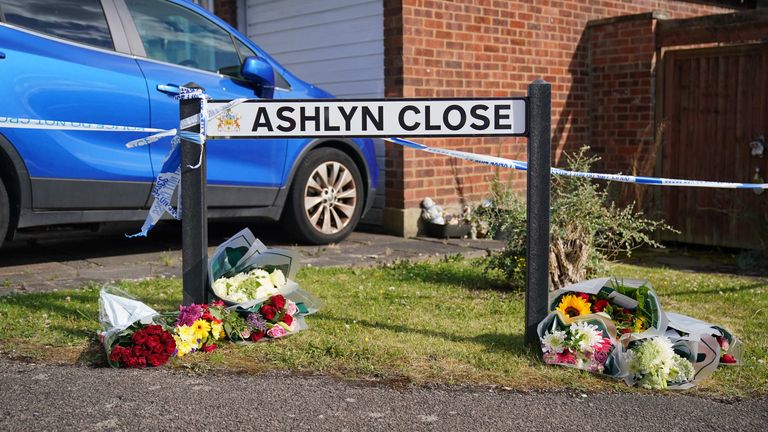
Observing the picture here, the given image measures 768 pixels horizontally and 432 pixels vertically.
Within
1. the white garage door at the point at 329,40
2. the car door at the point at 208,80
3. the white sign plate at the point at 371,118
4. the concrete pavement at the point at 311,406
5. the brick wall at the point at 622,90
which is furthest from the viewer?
the brick wall at the point at 622,90

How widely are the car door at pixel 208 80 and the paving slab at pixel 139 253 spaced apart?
658mm

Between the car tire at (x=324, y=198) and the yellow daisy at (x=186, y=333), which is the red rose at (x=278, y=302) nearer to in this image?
the yellow daisy at (x=186, y=333)

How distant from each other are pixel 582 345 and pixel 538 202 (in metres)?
0.72

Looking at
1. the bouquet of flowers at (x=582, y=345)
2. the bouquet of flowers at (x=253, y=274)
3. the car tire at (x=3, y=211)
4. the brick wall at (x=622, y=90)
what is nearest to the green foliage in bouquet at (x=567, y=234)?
the bouquet of flowers at (x=582, y=345)

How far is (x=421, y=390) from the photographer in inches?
155

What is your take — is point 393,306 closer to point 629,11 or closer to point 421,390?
point 421,390

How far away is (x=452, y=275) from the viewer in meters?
6.68

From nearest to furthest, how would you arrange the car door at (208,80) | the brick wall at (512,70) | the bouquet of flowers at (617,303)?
the bouquet of flowers at (617,303)
the car door at (208,80)
the brick wall at (512,70)

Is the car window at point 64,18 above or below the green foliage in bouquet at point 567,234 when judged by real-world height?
above

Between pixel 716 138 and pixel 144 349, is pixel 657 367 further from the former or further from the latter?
pixel 716 138

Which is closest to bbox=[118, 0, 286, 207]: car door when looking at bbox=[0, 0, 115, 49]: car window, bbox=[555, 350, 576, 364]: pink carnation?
bbox=[0, 0, 115, 49]: car window

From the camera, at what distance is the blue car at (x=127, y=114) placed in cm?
596

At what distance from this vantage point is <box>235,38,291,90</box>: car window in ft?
24.5

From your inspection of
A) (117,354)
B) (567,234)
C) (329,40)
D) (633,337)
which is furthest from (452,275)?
(329,40)
